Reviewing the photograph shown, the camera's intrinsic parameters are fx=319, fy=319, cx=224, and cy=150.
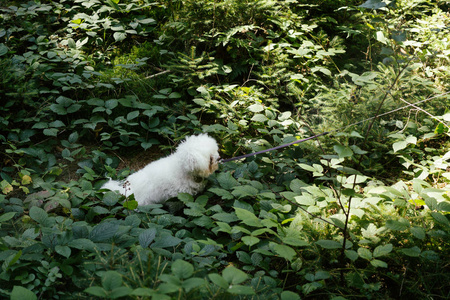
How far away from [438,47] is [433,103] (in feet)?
2.97

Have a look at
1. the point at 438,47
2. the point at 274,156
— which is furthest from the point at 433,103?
the point at 274,156

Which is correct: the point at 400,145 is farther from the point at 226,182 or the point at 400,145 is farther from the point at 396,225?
the point at 226,182

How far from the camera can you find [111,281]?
141 cm

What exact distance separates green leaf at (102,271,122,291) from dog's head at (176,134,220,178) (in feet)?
5.40

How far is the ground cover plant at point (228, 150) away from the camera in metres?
2.01

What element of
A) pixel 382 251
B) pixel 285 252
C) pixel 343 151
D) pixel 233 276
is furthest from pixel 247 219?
pixel 382 251

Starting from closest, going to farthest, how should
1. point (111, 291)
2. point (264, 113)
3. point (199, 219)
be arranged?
point (111, 291)
point (199, 219)
point (264, 113)

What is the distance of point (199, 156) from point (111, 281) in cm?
170

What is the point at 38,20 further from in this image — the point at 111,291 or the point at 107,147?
the point at 111,291

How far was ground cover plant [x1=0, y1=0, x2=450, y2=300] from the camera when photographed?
201cm

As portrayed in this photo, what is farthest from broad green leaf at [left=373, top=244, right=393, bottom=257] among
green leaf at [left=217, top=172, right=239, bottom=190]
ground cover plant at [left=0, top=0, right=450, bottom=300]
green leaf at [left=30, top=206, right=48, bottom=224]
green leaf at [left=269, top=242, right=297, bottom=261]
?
green leaf at [left=30, top=206, right=48, bottom=224]

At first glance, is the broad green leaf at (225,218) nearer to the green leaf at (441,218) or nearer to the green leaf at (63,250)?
the green leaf at (63,250)

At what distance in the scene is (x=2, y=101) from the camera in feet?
13.0

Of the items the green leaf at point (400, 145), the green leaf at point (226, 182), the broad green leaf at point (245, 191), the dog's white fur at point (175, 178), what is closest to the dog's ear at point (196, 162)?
the dog's white fur at point (175, 178)
